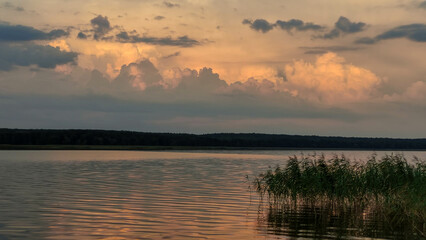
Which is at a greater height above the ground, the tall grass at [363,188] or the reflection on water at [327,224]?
the tall grass at [363,188]

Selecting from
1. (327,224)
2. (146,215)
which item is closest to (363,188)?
(327,224)

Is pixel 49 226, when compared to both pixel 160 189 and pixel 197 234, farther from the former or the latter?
pixel 160 189

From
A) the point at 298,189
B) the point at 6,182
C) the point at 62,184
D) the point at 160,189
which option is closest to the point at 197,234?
the point at 298,189

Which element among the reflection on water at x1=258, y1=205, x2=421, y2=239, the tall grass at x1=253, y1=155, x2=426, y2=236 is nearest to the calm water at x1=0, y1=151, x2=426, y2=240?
the reflection on water at x1=258, y1=205, x2=421, y2=239

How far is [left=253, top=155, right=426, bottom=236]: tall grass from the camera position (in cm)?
2858

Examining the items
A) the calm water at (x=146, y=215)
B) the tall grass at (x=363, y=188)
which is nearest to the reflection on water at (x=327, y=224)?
the calm water at (x=146, y=215)

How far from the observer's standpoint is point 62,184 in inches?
1950

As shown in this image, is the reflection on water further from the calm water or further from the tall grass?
the tall grass

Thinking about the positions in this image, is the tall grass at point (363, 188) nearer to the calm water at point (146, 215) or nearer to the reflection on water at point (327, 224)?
the reflection on water at point (327, 224)

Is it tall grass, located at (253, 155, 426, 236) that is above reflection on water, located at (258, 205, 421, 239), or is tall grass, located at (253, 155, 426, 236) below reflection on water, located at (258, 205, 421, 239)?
above

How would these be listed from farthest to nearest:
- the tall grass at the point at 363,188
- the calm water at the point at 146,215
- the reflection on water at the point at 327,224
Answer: the tall grass at the point at 363,188 < the reflection on water at the point at 327,224 < the calm water at the point at 146,215

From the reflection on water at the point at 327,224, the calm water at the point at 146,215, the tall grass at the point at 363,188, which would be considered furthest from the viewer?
the tall grass at the point at 363,188

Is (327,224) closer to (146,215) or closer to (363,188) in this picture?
(363,188)

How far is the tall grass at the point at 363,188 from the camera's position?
2858cm
